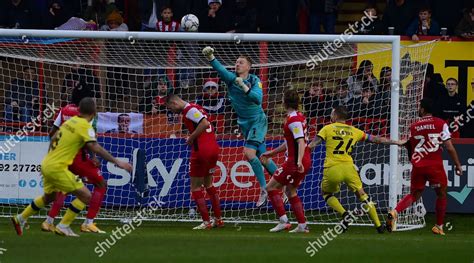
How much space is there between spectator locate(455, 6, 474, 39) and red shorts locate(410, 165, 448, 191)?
427 centimetres

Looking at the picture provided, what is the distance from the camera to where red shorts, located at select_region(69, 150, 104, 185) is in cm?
1526

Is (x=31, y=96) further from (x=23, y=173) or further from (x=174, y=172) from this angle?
(x=174, y=172)

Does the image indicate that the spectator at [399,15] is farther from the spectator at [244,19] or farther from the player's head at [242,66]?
the player's head at [242,66]

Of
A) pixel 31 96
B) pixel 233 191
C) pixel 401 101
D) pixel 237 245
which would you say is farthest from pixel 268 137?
pixel 237 245

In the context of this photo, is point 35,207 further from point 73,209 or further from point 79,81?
point 79,81

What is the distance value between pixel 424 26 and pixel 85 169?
8.00 m

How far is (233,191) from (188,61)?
90.4 inches

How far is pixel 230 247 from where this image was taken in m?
13.3

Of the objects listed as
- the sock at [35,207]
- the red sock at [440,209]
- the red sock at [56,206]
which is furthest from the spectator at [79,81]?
the red sock at [440,209]

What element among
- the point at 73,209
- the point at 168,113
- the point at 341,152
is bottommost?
the point at 73,209

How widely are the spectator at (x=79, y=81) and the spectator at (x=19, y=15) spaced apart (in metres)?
3.08

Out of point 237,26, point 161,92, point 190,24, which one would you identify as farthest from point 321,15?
point 161,92

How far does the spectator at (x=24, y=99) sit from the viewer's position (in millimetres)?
19203

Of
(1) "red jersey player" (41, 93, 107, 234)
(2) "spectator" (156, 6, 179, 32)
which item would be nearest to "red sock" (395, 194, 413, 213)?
(1) "red jersey player" (41, 93, 107, 234)
